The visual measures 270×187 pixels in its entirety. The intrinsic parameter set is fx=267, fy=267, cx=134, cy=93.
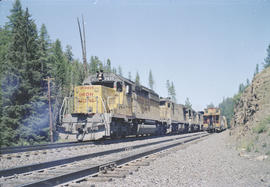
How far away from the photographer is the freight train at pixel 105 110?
12648mm

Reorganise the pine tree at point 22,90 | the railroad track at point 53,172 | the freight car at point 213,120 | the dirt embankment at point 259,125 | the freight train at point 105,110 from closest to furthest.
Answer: the railroad track at point 53,172 → the dirt embankment at point 259,125 → the freight train at point 105,110 → the pine tree at point 22,90 → the freight car at point 213,120

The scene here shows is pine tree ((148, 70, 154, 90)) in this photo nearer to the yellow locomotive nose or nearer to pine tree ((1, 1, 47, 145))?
pine tree ((1, 1, 47, 145))

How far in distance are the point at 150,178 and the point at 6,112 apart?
681 inches

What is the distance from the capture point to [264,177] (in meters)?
5.21

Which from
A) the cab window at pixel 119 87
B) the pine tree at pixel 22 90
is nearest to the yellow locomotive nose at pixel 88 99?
the cab window at pixel 119 87

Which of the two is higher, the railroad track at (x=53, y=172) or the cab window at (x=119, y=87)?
the cab window at (x=119, y=87)

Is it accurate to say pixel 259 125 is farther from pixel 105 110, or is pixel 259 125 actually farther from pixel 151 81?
pixel 151 81

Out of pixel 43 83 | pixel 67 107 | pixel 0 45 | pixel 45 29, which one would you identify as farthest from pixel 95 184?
pixel 45 29

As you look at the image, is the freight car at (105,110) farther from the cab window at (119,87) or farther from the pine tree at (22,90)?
the pine tree at (22,90)

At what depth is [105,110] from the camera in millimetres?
12680

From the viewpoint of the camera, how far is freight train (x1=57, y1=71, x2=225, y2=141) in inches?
498

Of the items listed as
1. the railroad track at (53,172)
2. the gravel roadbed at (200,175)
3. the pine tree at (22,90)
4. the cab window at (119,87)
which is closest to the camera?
the railroad track at (53,172)

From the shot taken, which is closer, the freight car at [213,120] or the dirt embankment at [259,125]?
the dirt embankment at [259,125]

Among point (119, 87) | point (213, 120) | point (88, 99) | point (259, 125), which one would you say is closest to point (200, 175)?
point (259, 125)
